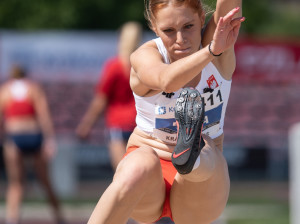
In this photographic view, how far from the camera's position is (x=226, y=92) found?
11.5 ft

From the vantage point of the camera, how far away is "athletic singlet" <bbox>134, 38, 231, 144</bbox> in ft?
11.1

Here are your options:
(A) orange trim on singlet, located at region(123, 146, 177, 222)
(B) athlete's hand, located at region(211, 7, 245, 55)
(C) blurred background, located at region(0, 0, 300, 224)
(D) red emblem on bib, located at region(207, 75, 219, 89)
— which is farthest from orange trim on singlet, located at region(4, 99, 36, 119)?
(B) athlete's hand, located at region(211, 7, 245, 55)

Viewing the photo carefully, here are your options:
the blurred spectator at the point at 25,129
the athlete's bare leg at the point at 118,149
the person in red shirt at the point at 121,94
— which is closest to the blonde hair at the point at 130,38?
the person in red shirt at the point at 121,94

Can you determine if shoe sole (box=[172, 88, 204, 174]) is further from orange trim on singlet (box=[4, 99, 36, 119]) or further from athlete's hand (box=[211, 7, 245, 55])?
orange trim on singlet (box=[4, 99, 36, 119])

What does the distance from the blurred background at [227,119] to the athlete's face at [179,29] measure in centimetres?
520

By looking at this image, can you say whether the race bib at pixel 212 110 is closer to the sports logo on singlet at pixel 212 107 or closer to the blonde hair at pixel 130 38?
the sports logo on singlet at pixel 212 107

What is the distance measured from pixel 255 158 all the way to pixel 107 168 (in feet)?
8.20

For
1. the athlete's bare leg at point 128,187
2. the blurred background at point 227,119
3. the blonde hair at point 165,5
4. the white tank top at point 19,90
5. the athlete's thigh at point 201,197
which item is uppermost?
the blonde hair at point 165,5

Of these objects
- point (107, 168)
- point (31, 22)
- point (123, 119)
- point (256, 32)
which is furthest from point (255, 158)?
point (256, 32)

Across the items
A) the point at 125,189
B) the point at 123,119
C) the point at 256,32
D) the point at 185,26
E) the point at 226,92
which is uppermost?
the point at 185,26

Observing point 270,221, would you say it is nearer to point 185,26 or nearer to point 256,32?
point 185,26

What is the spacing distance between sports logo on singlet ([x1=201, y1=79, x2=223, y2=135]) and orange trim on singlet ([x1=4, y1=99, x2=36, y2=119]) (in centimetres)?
445

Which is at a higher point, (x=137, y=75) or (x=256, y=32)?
(x=137, y=75)

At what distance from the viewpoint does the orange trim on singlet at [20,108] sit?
25.1ft
